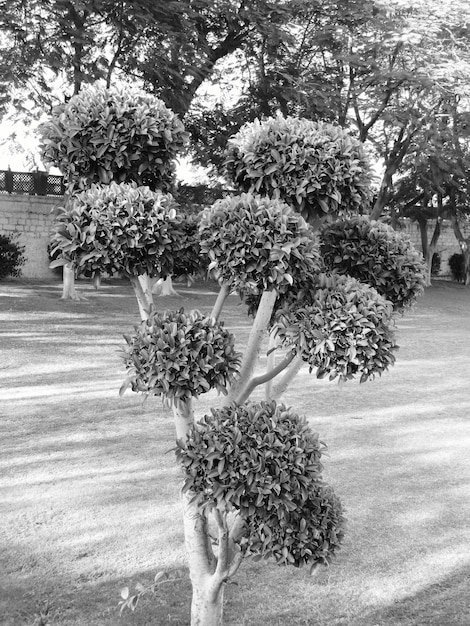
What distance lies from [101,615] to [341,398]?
275 inches

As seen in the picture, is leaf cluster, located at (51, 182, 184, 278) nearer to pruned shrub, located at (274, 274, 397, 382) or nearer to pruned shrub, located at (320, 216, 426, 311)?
pruned shrub, located at (274, 274, 397, 382)

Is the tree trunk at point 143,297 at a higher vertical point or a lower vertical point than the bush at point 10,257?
higher

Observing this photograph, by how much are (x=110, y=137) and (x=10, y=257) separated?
839 inches

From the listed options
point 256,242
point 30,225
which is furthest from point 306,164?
point 30,225

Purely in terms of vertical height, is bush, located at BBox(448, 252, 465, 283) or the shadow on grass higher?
bush, located at BBox(448, 252, 465, 283)

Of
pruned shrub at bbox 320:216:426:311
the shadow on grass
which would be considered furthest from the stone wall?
pruned shrub at bbox 320:216:426:311

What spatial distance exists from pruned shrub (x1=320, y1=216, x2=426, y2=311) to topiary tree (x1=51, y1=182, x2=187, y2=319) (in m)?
1.12

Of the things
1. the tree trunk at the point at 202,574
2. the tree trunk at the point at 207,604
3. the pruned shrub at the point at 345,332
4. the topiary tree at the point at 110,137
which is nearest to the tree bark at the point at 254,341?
the pruned shrub at the point at 345,332

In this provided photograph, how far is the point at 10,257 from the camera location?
24344 millimetres

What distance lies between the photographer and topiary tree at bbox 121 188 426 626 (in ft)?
12.7

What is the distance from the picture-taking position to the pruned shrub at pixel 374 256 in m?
4.66

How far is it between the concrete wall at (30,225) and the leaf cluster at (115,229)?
866 inches

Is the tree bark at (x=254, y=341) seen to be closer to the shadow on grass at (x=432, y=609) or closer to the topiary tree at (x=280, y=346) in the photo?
the topiary tree at (x=280, y=346)

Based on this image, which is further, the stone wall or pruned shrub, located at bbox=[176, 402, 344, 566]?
the stone wall
